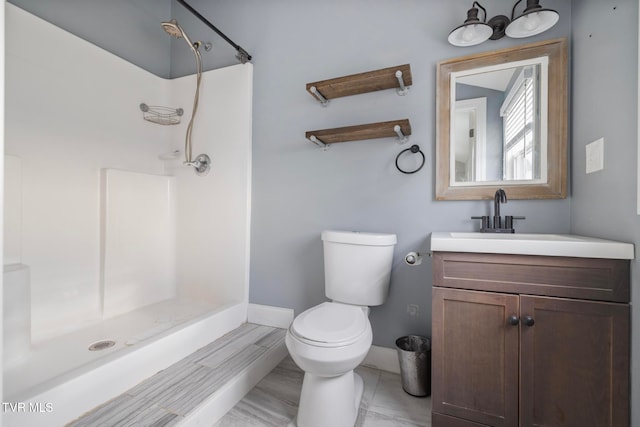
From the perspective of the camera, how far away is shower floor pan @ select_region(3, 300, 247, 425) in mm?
1145

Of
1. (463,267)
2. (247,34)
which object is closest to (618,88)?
(463,267)

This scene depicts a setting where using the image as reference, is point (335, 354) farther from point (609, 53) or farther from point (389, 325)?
point (609, 53)

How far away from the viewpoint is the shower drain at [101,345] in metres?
1.62

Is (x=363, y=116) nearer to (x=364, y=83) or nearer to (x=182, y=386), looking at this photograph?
(x=364, y=83)

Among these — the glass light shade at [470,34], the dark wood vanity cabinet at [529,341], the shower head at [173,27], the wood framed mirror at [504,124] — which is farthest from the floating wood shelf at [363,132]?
the shower head at [173,27]

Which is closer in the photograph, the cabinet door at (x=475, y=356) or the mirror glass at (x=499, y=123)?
the cabinet door at (x=475, y=356)

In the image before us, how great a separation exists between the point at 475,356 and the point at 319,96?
64.2 inches

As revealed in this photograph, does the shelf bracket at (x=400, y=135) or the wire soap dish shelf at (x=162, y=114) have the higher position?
the wire soap dish shelf at (x=162, y=114)

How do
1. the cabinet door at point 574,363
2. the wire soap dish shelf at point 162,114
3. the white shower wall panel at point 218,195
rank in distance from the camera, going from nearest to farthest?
the cabinet door at point 574,363, the white shower wall panel at point 218,195, the wire soap dish shelf at point 162,114

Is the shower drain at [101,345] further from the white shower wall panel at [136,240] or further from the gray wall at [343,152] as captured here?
the gray wall at [343,152]

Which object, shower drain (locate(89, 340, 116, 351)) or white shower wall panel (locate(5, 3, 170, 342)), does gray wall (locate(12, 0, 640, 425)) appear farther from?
shower drain (locate(89, 340, 116, 351))

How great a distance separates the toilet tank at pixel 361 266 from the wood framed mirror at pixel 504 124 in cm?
47

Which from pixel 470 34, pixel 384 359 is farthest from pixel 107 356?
pixel 470 34

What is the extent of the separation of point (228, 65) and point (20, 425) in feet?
7.67
